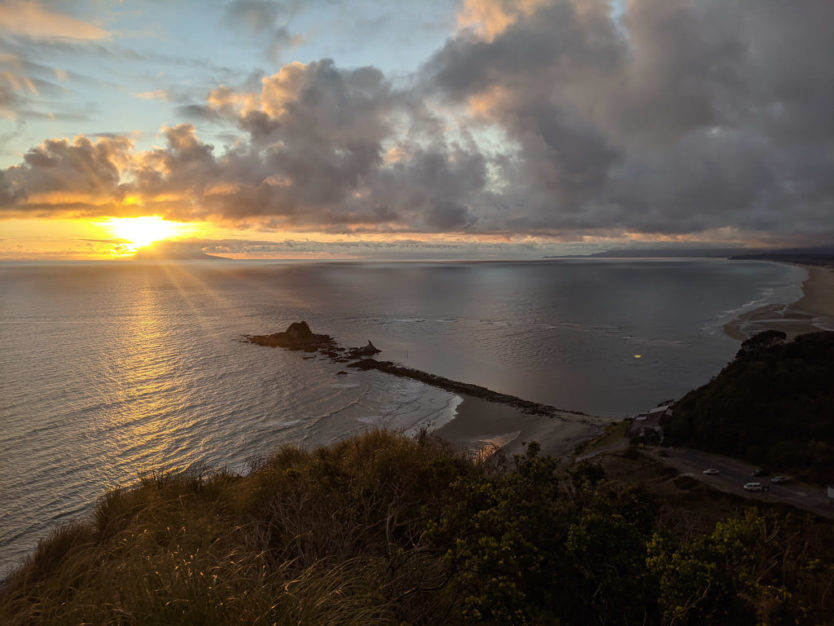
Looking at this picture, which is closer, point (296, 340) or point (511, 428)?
point (511, 428)

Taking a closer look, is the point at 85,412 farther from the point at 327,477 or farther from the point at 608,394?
the point at 608,394

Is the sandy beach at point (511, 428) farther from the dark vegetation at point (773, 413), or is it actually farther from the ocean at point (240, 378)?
the dark vegetation at point (773, 413)

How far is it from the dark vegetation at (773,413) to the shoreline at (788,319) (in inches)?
1598

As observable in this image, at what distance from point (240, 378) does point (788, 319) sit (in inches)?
3622

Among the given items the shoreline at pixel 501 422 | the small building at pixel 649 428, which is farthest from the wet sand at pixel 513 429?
the small building at pixel 649 428

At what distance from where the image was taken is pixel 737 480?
74.2ft

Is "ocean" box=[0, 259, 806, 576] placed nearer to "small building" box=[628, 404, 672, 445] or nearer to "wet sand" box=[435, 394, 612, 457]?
"wet sand" box=[435, 394, 612, 457]

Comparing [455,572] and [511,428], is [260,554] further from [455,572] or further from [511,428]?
[511,428]

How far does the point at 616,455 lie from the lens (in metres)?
26.2

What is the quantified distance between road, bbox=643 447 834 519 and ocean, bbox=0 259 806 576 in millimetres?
10559

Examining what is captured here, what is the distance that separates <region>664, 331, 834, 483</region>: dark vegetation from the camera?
2366cm

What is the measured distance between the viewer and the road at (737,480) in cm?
1956

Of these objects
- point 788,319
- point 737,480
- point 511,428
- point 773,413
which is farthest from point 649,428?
point 788,319

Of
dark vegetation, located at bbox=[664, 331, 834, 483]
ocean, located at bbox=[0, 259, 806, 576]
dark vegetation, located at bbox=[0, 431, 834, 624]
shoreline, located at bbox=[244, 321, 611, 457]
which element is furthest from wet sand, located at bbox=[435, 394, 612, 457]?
dark vegetation, located at bbox=[0, 431, 834, 624]
